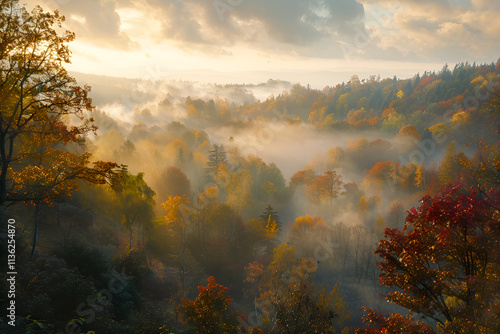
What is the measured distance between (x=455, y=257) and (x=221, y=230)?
36.3 meters

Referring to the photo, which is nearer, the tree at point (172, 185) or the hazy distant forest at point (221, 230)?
the hazy distant forest at point (221, 230)

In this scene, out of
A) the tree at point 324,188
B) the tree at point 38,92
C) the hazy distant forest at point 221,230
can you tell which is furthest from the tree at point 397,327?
the tree at point 324,188

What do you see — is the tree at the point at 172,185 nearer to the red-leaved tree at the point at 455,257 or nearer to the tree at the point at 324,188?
the tree at the point at 324,188

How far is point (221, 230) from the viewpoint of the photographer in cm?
4222

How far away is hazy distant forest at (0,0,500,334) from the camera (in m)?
7.94

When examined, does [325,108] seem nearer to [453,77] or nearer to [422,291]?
[453,77]

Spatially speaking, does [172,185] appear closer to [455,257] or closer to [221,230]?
[221,230]

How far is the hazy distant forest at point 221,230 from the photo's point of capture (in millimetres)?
7938

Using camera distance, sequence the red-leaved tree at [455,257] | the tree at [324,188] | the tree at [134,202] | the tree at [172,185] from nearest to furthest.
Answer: the red-leaved tree at [455,257] → the tree at [134,202] → the tree at [172,185] → the tree at [324,188]

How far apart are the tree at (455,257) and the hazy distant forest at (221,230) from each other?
0.04 m

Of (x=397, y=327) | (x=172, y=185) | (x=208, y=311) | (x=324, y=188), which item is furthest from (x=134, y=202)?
(x=324, y=188)

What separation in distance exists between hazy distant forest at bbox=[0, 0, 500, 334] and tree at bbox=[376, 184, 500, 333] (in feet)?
0.13

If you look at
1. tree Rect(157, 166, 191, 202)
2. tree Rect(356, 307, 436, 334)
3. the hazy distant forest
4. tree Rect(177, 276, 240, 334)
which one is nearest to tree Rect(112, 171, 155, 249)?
the hazy distant forest

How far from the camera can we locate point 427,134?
90.8 m
